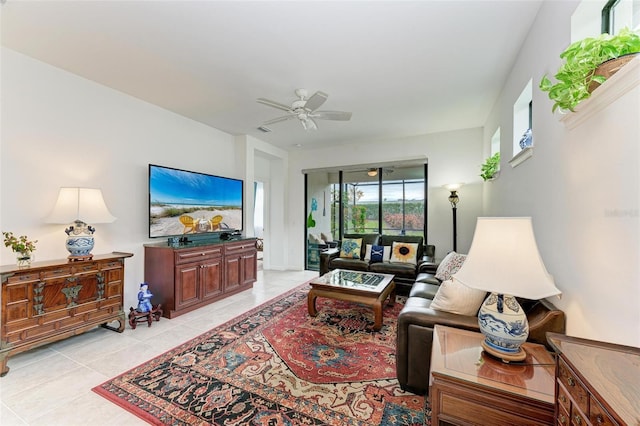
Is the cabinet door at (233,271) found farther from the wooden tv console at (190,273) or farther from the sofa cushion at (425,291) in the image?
the sofa cushion at (425,291)

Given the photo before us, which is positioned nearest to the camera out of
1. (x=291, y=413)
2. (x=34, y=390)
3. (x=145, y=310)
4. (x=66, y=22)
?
(x=291, y=413)

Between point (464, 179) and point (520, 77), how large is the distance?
2.54m

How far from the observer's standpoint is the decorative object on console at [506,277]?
1194 millimetres

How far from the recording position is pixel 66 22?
2.07 m

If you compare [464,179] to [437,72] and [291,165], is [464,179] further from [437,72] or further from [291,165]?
[291,165]

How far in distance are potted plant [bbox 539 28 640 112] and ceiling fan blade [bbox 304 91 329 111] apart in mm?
1879

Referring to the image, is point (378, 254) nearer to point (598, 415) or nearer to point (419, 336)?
point (419, 336)

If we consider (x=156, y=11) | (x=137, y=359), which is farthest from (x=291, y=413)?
(x=156, y=11)

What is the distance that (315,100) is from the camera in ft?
9.08

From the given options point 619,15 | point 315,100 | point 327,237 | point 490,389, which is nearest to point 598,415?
point 490,389

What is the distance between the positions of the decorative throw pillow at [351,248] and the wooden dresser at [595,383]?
13.0 ft

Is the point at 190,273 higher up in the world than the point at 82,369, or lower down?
higher up

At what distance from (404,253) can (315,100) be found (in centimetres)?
302

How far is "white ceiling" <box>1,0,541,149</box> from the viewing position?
194cm
